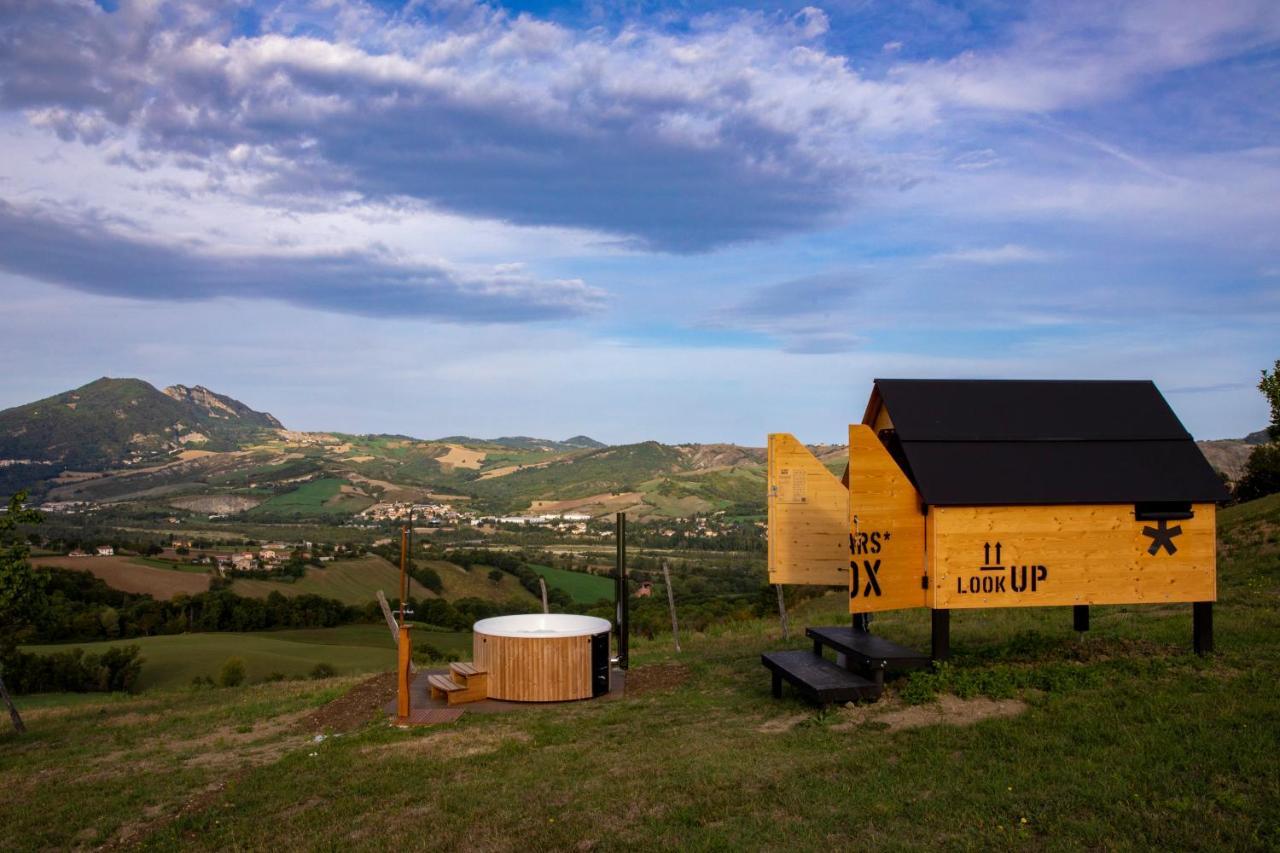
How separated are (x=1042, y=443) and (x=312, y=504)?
191833 mm

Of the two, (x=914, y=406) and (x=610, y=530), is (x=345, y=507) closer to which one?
(x=610, y=530)

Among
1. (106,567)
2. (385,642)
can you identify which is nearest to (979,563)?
(385,642)

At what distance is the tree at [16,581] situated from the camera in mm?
15727

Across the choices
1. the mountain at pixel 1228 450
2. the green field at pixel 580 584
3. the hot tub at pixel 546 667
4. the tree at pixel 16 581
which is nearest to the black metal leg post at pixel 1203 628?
the hot tub at pixel 546 667

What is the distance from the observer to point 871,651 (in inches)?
460

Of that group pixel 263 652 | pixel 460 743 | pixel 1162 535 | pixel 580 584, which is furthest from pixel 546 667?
pixel 580 584

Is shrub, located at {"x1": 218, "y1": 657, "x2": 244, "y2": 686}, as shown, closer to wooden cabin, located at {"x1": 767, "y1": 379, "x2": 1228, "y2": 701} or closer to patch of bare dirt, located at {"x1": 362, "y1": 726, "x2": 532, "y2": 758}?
patch of bare dirt, located at {"x1": 362, "y1": 726, "x2": 532, "y2": 758}

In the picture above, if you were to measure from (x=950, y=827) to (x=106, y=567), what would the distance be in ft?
294

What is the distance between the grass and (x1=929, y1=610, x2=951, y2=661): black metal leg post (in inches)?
17.7

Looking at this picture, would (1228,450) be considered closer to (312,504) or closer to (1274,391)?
(1274,391)

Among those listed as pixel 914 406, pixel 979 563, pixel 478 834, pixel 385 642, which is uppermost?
pixel 914 406

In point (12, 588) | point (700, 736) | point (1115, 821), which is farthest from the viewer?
point (12, 588)

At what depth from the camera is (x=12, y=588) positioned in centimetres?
1566

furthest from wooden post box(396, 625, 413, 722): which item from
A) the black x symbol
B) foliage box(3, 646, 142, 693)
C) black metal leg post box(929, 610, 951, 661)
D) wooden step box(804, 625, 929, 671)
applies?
foliage box(3, 646, 142, 693)
